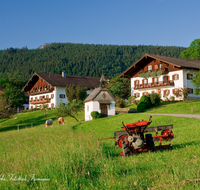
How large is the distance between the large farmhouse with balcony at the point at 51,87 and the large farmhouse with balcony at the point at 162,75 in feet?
54.7

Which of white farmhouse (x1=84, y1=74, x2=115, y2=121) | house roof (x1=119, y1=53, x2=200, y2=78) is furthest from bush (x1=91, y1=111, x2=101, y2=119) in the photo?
house roof (x1=119, y1=53, x2=200, y2=78)

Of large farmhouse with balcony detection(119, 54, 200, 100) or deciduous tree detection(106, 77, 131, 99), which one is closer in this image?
large farmhouse with balcony detection(119, 54, 200, 100)

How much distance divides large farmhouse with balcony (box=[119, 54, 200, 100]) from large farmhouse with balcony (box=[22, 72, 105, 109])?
54.7 feet

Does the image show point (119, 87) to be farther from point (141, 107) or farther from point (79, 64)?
point (79, 64)

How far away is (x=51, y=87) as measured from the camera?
222 feet

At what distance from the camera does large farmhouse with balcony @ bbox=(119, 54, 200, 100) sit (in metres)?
50.2

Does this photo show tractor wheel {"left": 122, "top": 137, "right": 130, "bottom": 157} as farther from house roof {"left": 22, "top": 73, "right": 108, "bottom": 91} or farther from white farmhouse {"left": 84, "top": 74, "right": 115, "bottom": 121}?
house roof {"left": 22, "top": 73, "right": 108, "bottom": 91}

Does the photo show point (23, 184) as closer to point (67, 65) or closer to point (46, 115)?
point (46, 115)

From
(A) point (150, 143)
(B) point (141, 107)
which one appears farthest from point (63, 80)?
(A) point (150, 143)

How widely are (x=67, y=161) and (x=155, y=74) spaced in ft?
163

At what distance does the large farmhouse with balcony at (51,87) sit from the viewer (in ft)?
220

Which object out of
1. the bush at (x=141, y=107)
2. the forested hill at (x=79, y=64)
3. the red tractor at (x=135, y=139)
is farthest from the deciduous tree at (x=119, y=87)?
the forested hill at (x=79, y=64)

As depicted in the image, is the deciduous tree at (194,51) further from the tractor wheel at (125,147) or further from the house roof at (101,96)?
the tractor wheel at (125,147)

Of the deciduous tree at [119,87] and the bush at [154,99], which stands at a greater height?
the deciduous tree at [119,87]
